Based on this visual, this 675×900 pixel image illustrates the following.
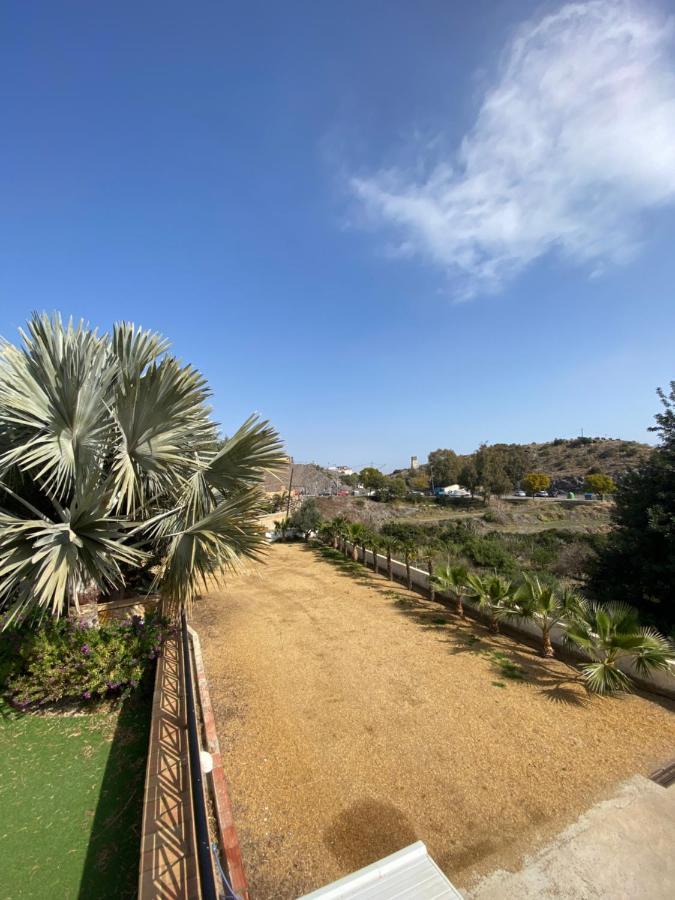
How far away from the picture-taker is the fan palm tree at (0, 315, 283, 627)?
464cm

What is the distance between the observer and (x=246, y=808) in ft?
13.2

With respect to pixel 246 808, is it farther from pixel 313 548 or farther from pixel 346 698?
pixel 313 548

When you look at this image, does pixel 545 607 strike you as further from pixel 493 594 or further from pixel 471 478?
pixel 471 478

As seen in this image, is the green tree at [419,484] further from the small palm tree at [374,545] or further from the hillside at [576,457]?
the small palm tree at [374,545]

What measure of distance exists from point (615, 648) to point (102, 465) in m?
7.60

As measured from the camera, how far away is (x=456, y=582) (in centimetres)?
906

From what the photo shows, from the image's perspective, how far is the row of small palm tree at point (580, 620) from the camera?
559cm

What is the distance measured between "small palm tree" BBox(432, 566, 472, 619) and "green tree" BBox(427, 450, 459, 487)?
56317mm

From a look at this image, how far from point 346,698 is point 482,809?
2476 mm

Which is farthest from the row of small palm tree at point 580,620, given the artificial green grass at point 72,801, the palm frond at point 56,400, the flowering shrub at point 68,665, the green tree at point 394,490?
the green tree at point 394,490

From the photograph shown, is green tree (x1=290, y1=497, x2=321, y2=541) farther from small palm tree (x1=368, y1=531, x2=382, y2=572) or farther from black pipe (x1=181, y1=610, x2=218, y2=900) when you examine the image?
black pipe (x1=181, y1=610, x2=218, y2=900)

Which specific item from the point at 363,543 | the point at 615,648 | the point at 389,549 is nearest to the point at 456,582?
the point at 615,648

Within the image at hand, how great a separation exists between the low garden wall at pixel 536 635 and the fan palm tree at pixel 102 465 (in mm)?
5659

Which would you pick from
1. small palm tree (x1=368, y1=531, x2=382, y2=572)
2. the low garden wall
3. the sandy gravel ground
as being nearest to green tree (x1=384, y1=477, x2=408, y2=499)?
small palm tree (x1=368, y1=531, x2=382, y2=572)
